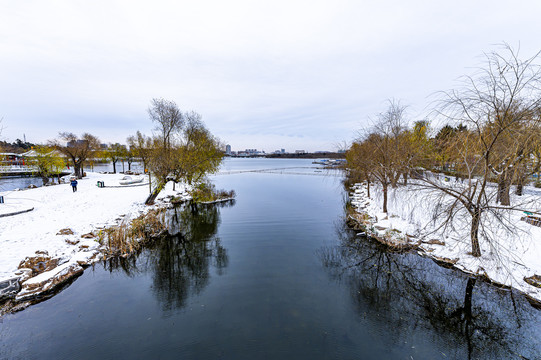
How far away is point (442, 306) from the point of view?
7.71 meters

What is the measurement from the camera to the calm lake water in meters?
6.11

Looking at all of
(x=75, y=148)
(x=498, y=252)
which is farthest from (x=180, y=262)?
(x=75, y=148)

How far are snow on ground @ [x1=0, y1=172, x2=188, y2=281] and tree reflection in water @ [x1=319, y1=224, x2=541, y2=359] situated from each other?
13.8 metres

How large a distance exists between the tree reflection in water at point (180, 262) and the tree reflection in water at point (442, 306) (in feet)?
20.5

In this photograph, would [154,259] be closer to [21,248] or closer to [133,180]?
[21,248]

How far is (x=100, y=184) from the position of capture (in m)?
28.4

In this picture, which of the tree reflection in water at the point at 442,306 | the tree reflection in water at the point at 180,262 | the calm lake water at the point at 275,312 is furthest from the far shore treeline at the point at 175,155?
the tree reflection in water at the point at 442,306

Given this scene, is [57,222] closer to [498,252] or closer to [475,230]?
[475,230]

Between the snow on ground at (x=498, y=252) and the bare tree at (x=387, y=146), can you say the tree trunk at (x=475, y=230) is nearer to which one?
the snow on ground at (x=498, y=252)

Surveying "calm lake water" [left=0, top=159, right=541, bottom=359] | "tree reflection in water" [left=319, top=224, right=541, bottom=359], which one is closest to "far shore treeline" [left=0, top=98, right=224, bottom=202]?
"calm lake water" [left=0, top=159, right=541, bottom=359]

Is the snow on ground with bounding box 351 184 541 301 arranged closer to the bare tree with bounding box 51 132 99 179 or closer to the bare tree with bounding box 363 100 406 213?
the bare tree with bounding box 363 100 406 213

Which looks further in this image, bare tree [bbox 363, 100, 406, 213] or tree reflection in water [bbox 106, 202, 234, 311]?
bare tree [bbox 363, 100, 406, 213]

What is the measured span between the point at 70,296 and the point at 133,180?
93.6 ft

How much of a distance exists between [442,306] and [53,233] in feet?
63.4
